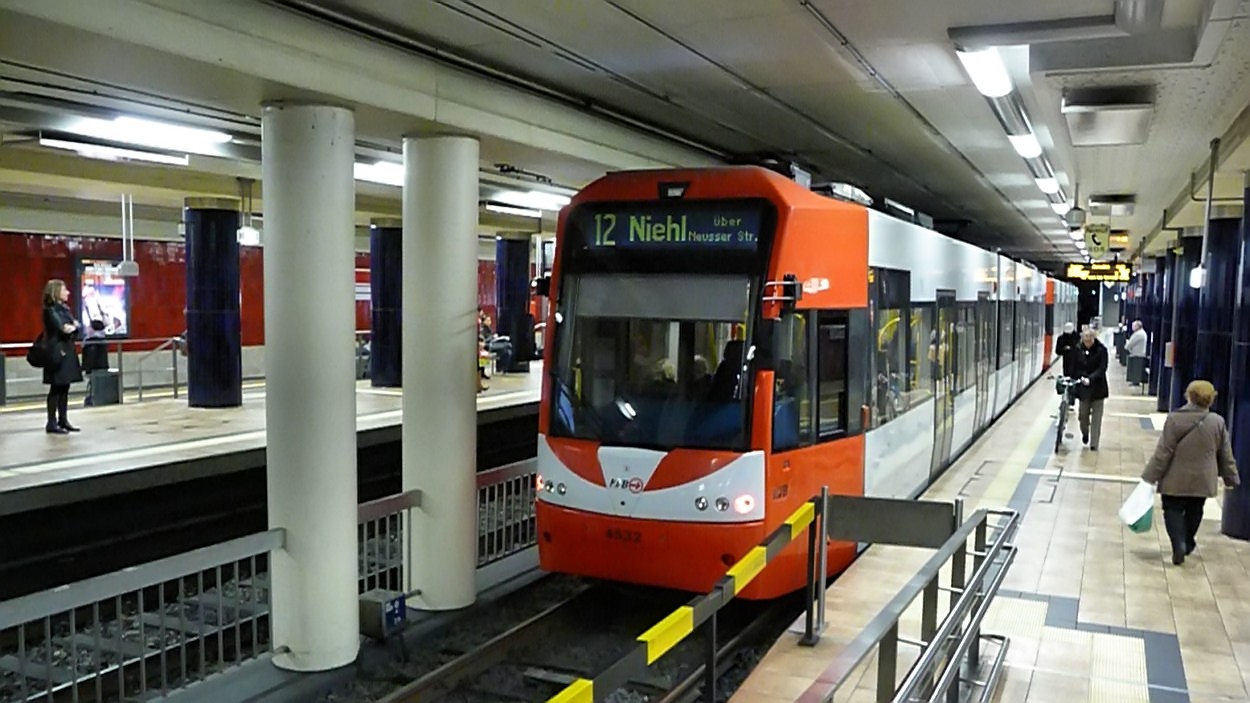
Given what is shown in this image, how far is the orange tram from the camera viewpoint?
6.84 m

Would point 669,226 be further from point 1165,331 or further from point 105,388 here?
point 1165,331

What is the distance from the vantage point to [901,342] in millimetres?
9336

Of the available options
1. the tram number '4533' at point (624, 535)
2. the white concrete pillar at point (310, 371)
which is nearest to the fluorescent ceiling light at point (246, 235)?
the white concrete pillar at point (310, 371)

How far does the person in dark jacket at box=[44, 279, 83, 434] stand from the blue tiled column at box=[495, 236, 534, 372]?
12.1 m

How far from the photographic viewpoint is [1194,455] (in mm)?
8109

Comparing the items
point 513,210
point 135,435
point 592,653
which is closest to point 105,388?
point 135,435

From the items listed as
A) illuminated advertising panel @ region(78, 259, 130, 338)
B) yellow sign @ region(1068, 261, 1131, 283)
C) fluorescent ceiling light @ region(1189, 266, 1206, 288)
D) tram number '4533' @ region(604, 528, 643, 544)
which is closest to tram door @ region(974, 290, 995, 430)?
fluorescent ceiling light @ region(1189, 266, 1206, 288)

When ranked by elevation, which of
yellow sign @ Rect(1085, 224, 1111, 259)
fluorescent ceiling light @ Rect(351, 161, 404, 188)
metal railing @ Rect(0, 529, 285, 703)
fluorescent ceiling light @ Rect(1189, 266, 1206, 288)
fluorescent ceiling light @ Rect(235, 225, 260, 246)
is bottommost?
metal railing @ Rect(0, 529, 285, 703)

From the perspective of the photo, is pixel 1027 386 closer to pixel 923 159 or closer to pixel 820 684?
pixel 923 159

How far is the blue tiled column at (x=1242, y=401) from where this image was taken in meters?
9.12

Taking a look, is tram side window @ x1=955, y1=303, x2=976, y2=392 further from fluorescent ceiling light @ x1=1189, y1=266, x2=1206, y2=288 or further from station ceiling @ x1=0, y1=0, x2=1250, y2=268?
fluorescent ceiling light @ x1=1189, y1=266, x2=1206, y2=288

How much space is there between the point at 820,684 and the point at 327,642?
13.5 ft

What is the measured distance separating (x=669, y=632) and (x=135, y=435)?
34.8ft

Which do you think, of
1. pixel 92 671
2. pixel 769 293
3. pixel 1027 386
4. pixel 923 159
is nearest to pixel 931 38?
pixel 769 293
